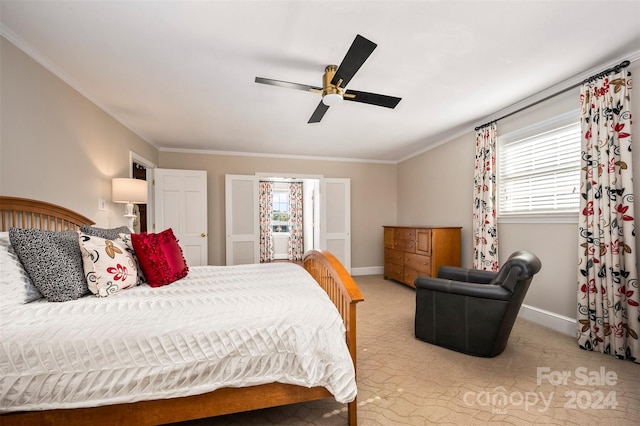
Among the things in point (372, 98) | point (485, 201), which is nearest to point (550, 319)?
point (485, 201)

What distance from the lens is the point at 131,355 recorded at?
1.21m

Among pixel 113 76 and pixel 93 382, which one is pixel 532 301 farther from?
pixel 113 76

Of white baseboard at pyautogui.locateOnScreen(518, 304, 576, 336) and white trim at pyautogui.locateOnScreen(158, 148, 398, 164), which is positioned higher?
white trim at pyautogui.locateOnScreen(158, 148, 398, 164)

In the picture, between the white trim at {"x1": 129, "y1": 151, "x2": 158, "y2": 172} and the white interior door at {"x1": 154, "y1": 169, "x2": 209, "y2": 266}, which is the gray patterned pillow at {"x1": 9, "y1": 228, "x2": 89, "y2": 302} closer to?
the white trim at {"x1": 129, "y1": 151, "x2": 158, "y2": 172}

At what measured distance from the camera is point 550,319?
2.85 m

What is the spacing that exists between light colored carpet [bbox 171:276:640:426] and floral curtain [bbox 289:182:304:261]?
545 cm

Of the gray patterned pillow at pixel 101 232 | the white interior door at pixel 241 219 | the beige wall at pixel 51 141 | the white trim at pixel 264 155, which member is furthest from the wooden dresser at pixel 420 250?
the beige wall at pixel 51 141

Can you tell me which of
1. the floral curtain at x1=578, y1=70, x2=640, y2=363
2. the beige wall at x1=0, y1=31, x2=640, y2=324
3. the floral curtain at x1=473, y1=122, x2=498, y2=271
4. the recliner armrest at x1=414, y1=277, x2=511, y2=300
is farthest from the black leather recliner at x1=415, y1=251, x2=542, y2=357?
the floral curtain at x1=473, y1=122, x2=498, y2=271

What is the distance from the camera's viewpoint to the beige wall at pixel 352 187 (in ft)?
16.6

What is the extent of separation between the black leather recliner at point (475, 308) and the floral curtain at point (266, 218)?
5748 mm

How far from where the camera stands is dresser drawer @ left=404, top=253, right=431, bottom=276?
13.1ft

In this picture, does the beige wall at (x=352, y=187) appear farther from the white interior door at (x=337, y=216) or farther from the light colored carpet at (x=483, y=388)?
the light colored carpet at (x=483, y=388)

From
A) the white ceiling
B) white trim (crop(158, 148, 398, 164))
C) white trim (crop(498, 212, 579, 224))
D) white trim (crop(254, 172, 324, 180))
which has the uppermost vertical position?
the white ceiling

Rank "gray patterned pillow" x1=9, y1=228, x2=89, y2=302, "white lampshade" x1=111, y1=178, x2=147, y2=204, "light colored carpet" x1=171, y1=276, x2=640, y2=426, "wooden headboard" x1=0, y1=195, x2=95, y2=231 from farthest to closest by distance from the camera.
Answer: "white lampshade" x1=111, y1=178, x2=147, y2=204, "wooden headboard" x1=0, y1=195, x2=95, y2=231, "light colored carpet" x1=171, y1=276, x2=640, y2=426, "gray patterned pillow" x1=9, y1=228, x2=89, y2=302
